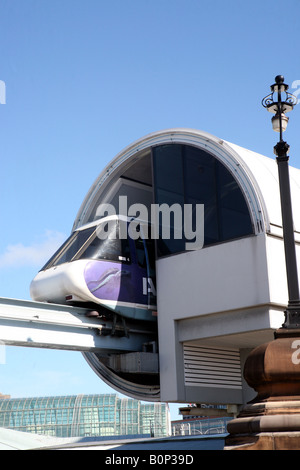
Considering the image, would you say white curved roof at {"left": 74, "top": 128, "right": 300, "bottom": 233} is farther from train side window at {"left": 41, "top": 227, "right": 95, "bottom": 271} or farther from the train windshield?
the train windshield

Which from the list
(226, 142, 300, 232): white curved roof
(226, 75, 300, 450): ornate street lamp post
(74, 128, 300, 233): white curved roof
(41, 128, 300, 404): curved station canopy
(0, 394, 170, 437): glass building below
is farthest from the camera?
(0, 394, 170, 437): glass building below

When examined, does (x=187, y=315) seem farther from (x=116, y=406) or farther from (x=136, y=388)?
(x=116, y=406)

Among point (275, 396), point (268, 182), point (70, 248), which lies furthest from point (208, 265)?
point (275, 396)

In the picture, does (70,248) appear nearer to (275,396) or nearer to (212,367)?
(212,367)

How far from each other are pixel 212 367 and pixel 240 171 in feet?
20.1

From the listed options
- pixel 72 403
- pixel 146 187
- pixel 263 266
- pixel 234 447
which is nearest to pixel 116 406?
pixel 72 403

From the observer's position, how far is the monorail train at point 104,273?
19.3 m

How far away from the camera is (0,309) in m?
17.3

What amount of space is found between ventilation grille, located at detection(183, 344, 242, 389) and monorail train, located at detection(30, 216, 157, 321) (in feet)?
5.85

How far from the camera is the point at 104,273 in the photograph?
64.6 ft

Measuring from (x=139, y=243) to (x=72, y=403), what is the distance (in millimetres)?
61635

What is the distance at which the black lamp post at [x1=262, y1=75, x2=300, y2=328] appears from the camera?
12359mm

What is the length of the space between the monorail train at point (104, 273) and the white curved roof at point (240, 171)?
280cm

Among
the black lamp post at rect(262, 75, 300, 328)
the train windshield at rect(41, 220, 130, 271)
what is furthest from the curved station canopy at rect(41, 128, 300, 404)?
the black lamp post at rect(262, 75, 300, 328)
